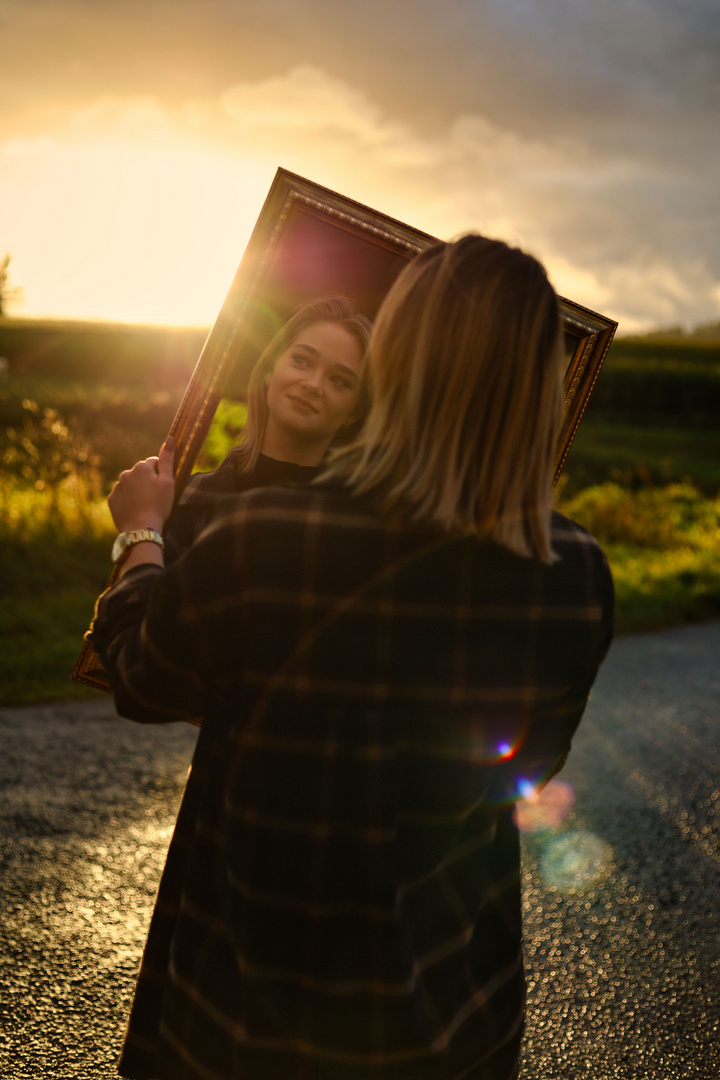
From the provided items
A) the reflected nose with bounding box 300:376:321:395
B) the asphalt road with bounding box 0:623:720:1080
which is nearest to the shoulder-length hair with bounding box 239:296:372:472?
the reflected nose with bounding box 300:376:321:395

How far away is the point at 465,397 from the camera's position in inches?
43.3

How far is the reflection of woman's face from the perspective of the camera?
1.89 metres

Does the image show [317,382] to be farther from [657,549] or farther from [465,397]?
[657,549]

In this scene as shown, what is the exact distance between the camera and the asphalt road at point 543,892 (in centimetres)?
242

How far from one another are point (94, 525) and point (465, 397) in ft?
22.3

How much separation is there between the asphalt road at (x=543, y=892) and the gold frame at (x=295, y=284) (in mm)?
1307

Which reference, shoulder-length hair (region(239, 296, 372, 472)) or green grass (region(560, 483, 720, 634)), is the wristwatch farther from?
green grass (region(560, 483, 720, 634))

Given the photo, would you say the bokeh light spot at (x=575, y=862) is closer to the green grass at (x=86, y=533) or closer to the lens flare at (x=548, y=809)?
the lens flare at (x=548, y=809)

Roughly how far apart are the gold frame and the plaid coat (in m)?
0.62

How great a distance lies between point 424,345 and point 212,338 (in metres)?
0.80

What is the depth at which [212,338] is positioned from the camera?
175 centimetres

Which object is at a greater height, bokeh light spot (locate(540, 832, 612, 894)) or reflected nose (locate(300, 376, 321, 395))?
reflected nose (locate(300, 376, 321, 395))

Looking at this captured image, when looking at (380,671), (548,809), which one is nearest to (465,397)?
(380,671)

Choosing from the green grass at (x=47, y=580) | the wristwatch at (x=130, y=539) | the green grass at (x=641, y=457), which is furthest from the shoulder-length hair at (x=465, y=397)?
the green grass at (x=641, y=457)
